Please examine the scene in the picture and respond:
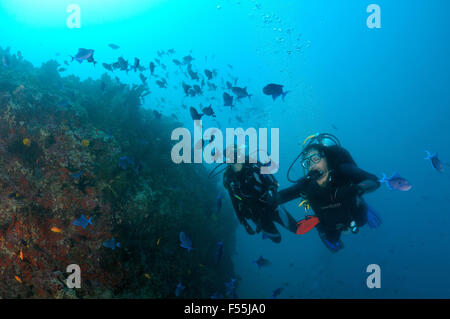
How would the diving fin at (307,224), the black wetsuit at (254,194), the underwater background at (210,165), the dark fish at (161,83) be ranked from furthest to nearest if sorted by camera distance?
1. the dark fish at (161,83)
2. the underwater background at (210,165)
3. the diving fin at (307,224)
4. the black wetsuit at (254,194)

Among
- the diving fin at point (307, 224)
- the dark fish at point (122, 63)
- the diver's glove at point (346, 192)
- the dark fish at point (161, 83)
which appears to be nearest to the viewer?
the diver's glove at point (346, 192)

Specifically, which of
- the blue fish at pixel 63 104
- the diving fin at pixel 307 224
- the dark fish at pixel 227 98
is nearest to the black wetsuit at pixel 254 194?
the diving fin at pixel 307 224

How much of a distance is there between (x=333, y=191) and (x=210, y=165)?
30356mm

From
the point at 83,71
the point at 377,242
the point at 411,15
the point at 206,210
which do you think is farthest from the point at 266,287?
the point at 83,71

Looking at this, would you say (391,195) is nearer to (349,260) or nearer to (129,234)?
(349,260)

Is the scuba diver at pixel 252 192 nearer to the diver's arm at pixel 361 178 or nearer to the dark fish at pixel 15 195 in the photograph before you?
the diver's arm at pixel 361 178

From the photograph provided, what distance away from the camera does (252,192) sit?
11.5 feet

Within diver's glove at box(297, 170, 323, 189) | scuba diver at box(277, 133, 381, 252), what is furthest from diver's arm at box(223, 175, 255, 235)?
diver's glove at box(297, 170, 323, 189)

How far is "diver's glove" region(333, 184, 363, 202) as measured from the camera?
3662mm

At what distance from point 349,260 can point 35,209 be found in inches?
1071

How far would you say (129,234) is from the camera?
478 cm

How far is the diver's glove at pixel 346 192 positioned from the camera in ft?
12.0

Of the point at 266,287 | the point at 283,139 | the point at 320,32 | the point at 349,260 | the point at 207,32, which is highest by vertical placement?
the point at 207,32

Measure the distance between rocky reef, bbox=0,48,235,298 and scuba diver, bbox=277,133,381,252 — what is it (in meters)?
3.16
